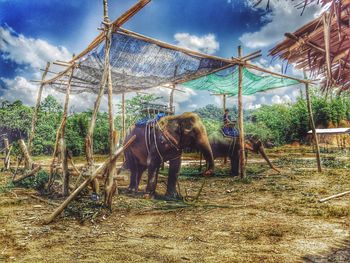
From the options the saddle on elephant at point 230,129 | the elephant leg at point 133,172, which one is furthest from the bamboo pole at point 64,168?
the saddle on elephant at point 230,129

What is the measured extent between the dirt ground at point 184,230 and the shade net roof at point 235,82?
3797 mm

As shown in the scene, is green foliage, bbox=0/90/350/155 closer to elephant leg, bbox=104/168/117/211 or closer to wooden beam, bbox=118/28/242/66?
wooden beam, bbox=118/28/242/66

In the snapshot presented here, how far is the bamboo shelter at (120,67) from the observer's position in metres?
5.33

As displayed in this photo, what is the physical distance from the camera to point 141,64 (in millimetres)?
6848

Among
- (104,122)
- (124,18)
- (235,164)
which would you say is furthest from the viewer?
(104,122)

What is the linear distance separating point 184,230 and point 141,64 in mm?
4164

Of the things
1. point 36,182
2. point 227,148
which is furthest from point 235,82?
point 36,182

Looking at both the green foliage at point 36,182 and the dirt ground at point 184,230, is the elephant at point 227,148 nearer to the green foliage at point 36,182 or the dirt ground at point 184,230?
the dirt ground at point 184,230

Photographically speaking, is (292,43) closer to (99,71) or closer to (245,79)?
(99,71)

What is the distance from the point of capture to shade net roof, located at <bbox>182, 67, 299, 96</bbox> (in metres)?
8.80

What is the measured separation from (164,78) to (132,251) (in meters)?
5.34

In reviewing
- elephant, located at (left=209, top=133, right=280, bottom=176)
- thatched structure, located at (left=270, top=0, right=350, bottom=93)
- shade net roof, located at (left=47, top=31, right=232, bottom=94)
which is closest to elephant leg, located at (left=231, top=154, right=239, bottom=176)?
elephant, located at (left=209, top=133, right=280, bottom=176)

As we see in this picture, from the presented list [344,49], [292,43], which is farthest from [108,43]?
[344,49]

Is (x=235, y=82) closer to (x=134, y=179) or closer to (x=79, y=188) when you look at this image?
(x=134, y=179)
